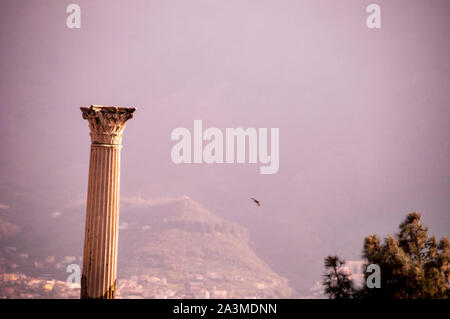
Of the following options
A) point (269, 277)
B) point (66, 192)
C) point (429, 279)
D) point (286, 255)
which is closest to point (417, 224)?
point (429, 279)

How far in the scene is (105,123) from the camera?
7574mm

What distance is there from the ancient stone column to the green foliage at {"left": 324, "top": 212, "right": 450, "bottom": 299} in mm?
4235

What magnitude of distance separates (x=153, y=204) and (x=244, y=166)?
3435cm

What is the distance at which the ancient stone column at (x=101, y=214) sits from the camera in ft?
23.8

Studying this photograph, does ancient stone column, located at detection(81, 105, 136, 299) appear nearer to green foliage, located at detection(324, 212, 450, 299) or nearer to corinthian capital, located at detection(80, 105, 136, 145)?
corinthian capital, located at detection(80, 105, 136, 145)

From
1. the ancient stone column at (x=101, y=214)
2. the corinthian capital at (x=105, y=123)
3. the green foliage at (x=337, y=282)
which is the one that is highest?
the corinthian capital at (x=105, y=123)

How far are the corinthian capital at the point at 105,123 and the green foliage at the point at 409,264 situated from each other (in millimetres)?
4753

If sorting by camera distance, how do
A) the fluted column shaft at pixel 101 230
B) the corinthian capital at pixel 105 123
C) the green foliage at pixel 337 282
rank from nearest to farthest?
the fluted column shaft at pixel 101 230, the corinthian capital at pixel 105 123, the green foliage at pixel 337 282

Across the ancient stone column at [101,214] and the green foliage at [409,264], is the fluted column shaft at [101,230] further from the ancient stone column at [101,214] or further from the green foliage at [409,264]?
the green foliage at [409,264]

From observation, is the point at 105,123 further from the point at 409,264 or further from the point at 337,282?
the point at 409,264

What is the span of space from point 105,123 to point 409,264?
594cm

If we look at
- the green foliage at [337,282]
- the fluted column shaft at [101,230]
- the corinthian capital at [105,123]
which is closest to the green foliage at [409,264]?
the green foliage at [337,282]

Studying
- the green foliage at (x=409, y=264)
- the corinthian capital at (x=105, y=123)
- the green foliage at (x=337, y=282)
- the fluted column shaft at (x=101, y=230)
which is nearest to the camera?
the fluted column shaft at (x=101, y=230)

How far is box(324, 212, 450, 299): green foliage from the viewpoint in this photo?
8344mm
